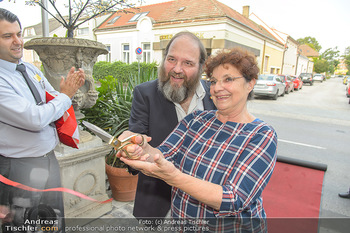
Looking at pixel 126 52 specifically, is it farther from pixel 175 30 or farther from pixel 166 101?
pixel 166 101

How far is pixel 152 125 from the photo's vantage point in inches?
71.9

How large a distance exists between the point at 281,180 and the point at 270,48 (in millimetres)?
27204

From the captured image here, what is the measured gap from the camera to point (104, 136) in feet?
3.76

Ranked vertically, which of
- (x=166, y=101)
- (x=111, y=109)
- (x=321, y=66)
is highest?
(x=321, y=66)

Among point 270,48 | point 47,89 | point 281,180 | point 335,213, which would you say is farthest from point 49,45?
point 270,48

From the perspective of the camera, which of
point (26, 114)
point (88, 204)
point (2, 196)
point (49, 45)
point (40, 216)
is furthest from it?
point (88, 204)

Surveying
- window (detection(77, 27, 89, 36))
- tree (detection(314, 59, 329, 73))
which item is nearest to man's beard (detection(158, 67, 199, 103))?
window (detection(77, 27, 89, 36))

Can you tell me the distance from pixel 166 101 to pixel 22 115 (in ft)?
3.27

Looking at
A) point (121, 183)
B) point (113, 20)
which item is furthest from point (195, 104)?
point (113, 20)

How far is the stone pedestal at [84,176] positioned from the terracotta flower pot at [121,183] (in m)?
0.23

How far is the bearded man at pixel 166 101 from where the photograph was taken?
1.81 meters

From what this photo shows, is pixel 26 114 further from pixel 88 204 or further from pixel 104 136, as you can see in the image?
pixel 88 204

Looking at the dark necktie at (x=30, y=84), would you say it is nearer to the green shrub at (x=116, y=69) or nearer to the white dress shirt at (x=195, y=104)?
the white dress shirt at (x=195, y=104)

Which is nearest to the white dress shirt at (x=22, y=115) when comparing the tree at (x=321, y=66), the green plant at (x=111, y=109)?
the green plant at (x=111, y=109)
